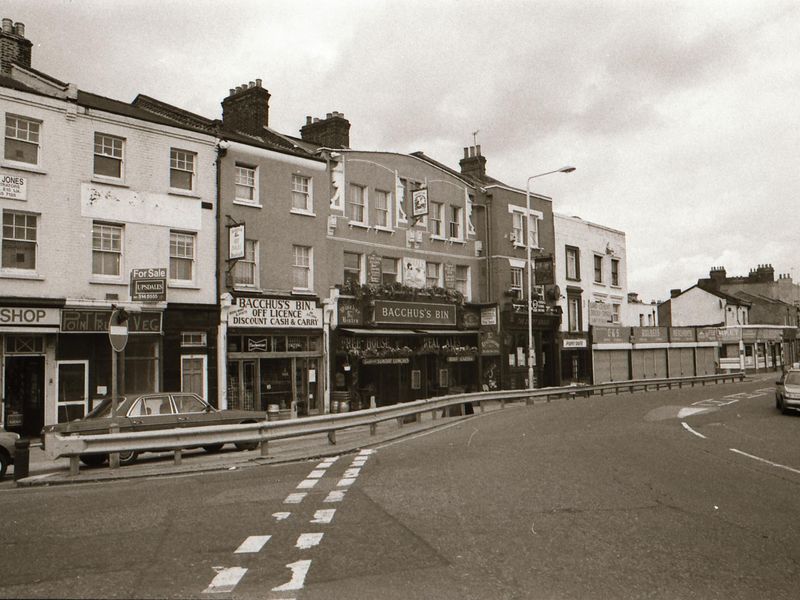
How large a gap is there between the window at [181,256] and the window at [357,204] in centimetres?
784

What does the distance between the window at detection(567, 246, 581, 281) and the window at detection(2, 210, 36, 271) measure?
29.5m

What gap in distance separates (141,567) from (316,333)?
20.2 meters

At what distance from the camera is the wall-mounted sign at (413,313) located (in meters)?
29.2

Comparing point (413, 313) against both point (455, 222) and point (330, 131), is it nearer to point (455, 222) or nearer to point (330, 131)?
point (455, 222)

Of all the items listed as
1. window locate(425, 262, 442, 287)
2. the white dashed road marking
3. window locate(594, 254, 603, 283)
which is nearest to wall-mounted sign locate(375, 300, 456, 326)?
window locate(425, 262, 442, 287)

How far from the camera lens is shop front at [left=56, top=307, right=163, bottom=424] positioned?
64.8ft

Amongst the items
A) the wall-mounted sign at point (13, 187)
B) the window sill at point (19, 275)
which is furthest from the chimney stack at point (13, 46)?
the window sill at point (19, 275)

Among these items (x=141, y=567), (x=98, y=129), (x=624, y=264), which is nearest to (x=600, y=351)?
(x=624, y=264)

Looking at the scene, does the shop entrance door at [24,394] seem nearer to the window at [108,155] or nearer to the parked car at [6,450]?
the window at [108,155]

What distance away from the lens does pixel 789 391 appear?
22625 millimetres

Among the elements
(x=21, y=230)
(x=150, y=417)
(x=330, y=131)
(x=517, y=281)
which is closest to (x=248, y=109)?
(x=330, y=131)

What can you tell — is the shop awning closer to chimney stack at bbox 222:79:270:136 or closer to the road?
chimney stack at bbox 222:79:270:136

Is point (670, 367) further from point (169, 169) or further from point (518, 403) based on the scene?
point (169, 169)

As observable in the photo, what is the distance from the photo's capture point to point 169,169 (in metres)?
22.7
